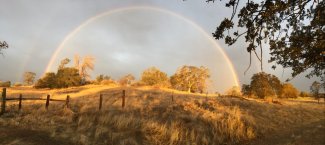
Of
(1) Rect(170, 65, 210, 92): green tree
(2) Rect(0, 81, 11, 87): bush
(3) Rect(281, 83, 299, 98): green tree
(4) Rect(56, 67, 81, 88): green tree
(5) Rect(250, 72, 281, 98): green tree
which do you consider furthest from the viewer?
(1) Rect(170, 65, 210, 92): green tree

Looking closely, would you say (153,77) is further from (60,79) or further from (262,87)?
(262,87)

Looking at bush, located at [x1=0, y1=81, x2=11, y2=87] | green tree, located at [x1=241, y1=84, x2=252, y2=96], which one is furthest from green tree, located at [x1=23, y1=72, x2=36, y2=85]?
green tree, located at [x1=241, y1=84, x2=252, y2=96]

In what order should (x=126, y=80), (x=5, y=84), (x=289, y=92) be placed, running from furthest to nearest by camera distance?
(x=126, y=80)
(x=5, y=84)
(x=289, y=92)

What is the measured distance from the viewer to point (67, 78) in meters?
71.6

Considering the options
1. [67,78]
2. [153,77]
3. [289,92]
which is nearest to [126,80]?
[153,77]

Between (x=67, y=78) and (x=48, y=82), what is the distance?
4.49 metres

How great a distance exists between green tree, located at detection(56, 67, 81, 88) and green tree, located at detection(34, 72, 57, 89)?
3.34 ft

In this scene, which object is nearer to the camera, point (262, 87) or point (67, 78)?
point (262, 87)

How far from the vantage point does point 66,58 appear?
79.7 m

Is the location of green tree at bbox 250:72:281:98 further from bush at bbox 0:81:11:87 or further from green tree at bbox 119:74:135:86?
bush at bbox 0:81:11:87

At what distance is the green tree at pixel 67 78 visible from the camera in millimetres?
70188

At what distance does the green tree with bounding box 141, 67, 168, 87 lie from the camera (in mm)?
109375

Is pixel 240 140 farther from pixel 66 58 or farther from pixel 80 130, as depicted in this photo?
pixel 66 58

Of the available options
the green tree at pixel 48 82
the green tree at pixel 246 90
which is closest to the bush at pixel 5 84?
the green tree at pixel 48 82
